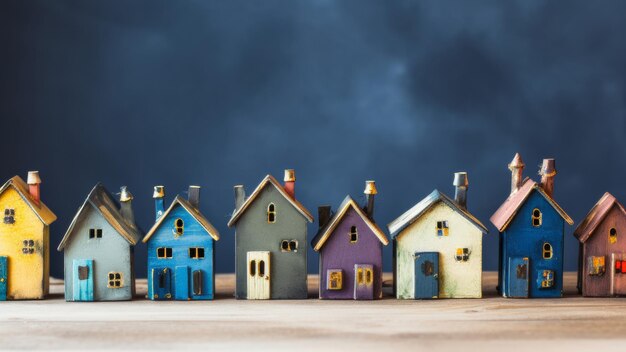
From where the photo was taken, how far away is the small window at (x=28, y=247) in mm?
4625

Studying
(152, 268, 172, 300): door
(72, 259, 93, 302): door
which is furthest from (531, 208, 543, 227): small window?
(72, 259, 93, 302): door

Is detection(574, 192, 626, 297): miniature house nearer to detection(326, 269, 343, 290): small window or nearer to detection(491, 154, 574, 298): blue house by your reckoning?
detection(491, 154, 574, 298): blue house

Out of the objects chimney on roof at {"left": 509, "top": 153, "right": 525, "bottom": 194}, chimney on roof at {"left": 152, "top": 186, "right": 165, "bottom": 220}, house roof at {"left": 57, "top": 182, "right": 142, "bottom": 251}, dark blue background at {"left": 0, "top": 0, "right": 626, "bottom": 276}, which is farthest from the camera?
dark blue background at {"left": 0, "top": 0, "right": 626, "bottom": 276}

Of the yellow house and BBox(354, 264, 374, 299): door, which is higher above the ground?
the yellow house

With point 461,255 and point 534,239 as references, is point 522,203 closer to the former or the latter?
point 534,239

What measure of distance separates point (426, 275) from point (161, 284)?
157 centimetres

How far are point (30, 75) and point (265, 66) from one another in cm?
177

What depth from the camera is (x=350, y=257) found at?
4.65m

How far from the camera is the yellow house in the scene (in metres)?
4.62

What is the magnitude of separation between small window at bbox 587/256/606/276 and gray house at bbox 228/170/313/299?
1695 millimetres

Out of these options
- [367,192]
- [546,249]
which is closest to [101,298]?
[367,192]

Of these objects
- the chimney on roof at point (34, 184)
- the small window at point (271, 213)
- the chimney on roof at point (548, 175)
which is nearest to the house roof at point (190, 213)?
the small window at point (271, 213)

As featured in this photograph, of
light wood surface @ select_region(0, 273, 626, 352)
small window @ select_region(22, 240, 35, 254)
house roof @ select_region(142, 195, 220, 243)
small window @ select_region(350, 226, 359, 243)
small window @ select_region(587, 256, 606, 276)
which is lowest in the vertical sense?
light wood surface @ select_region(0, 273, 626, 352)

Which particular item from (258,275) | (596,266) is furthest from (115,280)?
(596,266)
